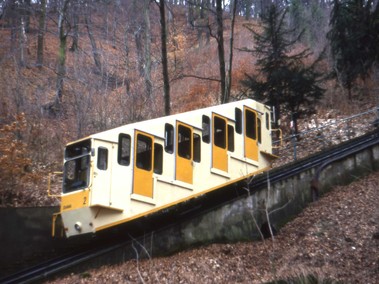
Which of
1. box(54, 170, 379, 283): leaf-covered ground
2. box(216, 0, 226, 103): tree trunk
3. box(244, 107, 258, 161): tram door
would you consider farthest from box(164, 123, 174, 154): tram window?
box(216, 0, 226, 103): tree trunk

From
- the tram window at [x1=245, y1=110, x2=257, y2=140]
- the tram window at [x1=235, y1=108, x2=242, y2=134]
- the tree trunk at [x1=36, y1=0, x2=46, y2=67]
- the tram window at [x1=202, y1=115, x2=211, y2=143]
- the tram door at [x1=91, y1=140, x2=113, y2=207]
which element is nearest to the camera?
the tram door at [x1=91, y1=140, x2=113, y2=207]

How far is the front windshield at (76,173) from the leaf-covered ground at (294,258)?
7.08ft

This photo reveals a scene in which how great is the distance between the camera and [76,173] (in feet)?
39.8

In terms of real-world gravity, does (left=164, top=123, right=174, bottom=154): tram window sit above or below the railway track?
above

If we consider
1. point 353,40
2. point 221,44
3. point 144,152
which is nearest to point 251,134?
point 144,152

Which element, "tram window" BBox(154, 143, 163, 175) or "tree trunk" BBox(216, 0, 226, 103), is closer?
"tram window" BBox(154, 143, 163, 175)

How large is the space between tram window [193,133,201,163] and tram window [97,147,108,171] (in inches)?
116

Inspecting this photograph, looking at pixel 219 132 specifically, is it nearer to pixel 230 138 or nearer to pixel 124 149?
pixel 230 138

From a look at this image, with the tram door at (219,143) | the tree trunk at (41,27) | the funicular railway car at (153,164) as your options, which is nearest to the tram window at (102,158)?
the funicular railway car at (153,164)

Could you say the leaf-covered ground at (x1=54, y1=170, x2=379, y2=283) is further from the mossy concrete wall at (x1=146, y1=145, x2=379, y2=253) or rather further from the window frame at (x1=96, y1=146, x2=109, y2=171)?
the window frame at (x1=96, y1=146, x2=109, y2=171)

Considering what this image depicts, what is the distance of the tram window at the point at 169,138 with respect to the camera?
13.1m

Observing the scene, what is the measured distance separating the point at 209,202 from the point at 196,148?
7.82ft

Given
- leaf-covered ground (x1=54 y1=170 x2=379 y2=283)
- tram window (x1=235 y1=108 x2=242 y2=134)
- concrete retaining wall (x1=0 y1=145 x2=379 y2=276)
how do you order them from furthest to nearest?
1. tram window (x1=235 y1=108 x2=242 y2=134)
2. concrete retaining wall (x1=0 y1=145 x2=379 y2=276)
3. leaf-covered ground (x1=54 y1=170 x2=379 y2=283)

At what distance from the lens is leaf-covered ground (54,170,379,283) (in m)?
10.8
